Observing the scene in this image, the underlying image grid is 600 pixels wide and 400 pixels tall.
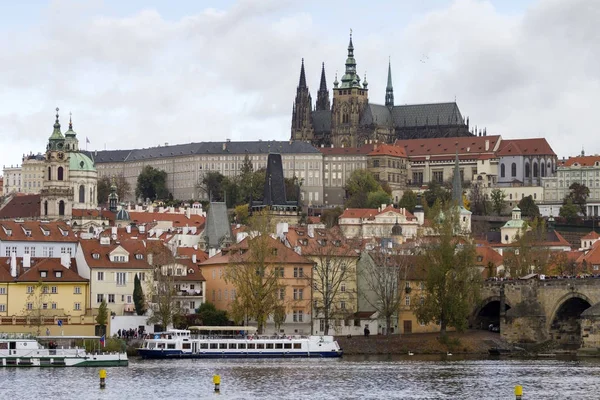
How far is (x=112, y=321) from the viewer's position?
98.1 meters

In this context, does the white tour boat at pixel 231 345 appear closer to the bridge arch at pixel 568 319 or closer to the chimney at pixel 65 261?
the chimney at pixel 65 261

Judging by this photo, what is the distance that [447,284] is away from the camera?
10231cm

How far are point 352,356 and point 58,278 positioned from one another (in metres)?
18.1

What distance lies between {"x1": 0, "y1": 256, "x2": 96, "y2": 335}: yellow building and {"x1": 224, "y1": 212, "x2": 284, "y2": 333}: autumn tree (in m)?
8.80

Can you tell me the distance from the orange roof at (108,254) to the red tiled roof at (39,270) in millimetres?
1413

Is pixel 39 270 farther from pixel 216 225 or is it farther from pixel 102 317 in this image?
pixel 216 225

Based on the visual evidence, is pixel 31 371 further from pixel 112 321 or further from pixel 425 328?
pixel 425 328

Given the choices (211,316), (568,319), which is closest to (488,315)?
(568,319)

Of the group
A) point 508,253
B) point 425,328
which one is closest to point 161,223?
point 508,253

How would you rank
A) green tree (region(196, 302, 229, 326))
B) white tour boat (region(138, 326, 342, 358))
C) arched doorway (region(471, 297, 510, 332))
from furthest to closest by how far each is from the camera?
arched doorway (region(471, 297, 510, 332)) < green tree (region(196, 302, 229, 326)) < white tour boat (region(138, 326, 342, 358))

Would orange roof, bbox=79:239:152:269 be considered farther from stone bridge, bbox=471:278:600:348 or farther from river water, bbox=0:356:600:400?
stone bridge, bbox=471:278:600:348

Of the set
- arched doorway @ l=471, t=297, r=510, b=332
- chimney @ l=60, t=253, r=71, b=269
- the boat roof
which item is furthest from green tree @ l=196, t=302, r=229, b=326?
arched doorway @ l=471, t=297, r=510, b=332

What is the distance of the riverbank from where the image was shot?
9994cm

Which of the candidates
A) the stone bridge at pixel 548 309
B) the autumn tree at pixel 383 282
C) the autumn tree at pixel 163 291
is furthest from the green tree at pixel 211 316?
the stone bridge at pixel 548 309
